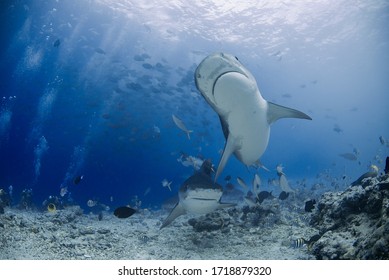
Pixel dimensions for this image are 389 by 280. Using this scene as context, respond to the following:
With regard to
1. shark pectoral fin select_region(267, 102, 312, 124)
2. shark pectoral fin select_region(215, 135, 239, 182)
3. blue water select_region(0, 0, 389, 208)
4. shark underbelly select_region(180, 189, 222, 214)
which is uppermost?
shark pectoral fin select_region(267, 102, 312, 124)

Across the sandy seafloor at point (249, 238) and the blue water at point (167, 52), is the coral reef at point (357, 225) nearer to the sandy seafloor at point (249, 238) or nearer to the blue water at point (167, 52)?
the sandy seafloor at point (249, 238)

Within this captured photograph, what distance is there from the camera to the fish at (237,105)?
3451 mm

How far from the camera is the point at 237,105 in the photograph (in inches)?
158

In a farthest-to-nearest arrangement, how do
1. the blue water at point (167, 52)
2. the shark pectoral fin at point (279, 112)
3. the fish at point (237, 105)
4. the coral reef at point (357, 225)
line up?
the blue water at point (167, 52)
the shark pectoral fin at point (279, 112)
the fish at point (237, 105)
the coral reef at point (357, 225)

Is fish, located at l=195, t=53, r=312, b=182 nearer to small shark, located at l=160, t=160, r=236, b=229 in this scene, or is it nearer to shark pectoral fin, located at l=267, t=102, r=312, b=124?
shark pectoral fin, located at l=267, t=102, r=312, b=124

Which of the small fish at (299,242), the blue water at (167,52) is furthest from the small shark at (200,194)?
the blue water at (167,52)

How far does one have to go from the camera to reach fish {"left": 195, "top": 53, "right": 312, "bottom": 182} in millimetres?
3451

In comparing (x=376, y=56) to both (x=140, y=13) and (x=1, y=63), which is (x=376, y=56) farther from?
(x=1, y=63)

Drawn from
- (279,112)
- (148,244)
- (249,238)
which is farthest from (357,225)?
(148,244)

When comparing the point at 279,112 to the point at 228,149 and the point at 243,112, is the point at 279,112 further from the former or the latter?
the point at 228,149

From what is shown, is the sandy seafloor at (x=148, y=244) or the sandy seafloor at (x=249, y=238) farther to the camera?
the sandy seafloor at (x=148, y=244)

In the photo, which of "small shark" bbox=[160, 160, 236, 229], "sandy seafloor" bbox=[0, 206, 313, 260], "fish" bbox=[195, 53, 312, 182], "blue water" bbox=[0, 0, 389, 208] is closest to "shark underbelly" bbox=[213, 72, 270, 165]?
"fish" bbox=[195, 53, 312, 182]

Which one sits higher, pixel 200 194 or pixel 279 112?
pixel 279 112
